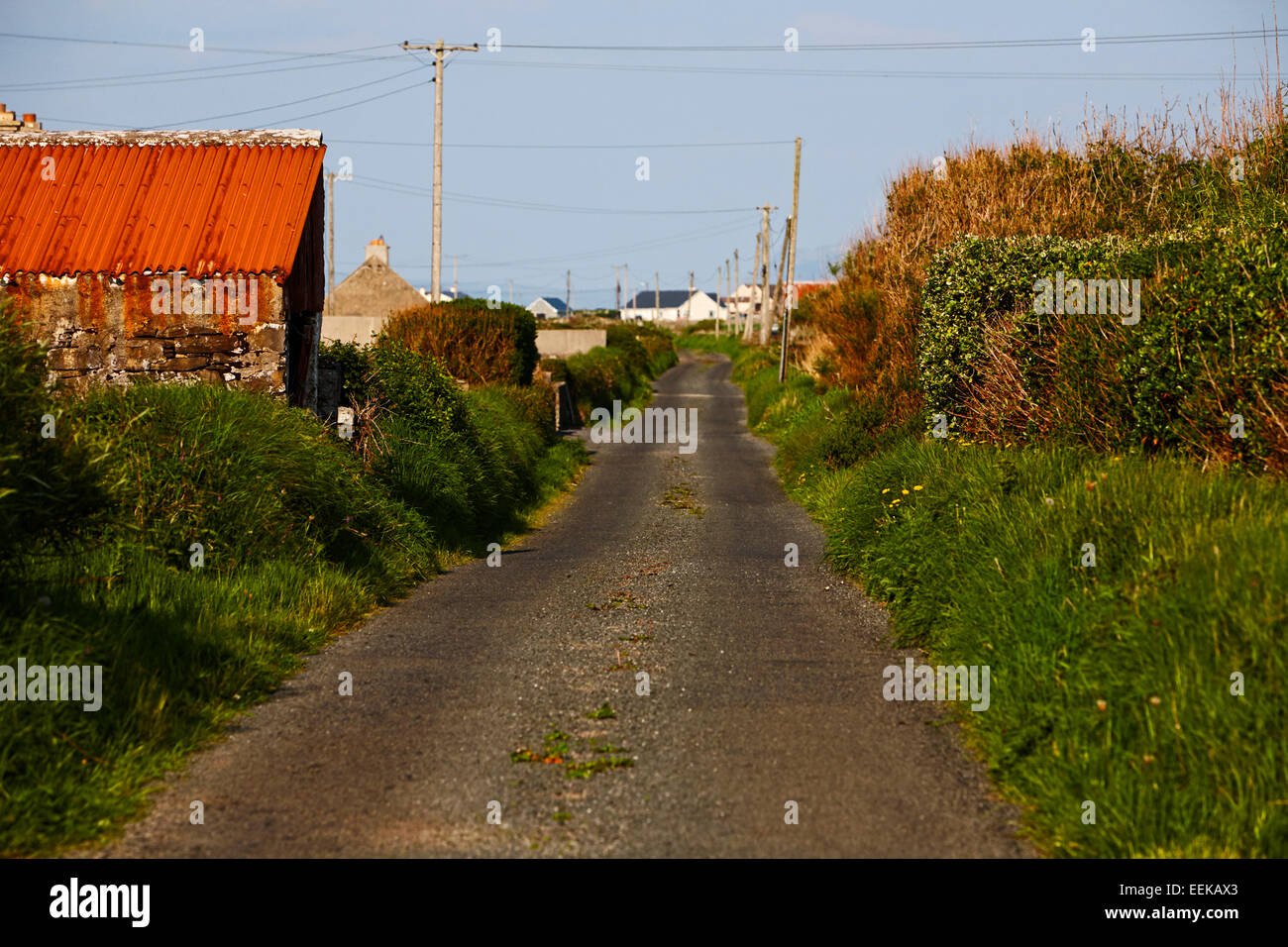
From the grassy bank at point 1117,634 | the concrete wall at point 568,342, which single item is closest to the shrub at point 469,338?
the grassy bank at point 1117,634

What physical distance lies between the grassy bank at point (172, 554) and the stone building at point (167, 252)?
1588 millimetres

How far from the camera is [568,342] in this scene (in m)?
56.5

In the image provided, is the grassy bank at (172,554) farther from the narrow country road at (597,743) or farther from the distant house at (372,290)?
the distant house at (372,290)

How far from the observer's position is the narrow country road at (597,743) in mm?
5102

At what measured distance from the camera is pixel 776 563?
1327cm

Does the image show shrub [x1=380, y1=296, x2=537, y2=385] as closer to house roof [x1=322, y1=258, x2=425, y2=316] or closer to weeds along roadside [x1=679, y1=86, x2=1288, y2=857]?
weeds along roadside [x1=679, y1=86, x2=1288, y2=857]

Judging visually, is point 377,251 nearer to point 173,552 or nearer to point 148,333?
point 148,333

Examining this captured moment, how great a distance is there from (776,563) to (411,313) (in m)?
18.4

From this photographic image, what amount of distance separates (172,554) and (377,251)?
47.7 m

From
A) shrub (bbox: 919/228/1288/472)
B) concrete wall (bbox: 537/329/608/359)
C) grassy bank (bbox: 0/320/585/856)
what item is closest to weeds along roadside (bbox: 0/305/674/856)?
grassy bank (bbox: 0/320/585/856)

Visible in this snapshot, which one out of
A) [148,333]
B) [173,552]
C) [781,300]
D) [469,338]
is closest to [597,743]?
[173,552]

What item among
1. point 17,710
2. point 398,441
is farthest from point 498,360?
point 17,710
